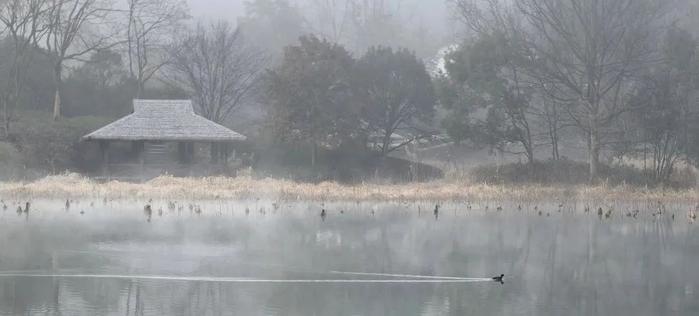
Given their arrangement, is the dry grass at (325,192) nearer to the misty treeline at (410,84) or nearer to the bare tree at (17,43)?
the misty treeline at (410,84)

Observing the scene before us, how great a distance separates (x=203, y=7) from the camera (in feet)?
267

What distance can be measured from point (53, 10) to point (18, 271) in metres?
27.1

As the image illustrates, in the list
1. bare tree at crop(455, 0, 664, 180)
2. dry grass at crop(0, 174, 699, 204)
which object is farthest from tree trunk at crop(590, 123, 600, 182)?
dry grass at crop(0, 174, 699, 204)

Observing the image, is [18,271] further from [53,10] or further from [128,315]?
[53,10]

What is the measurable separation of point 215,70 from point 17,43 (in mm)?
9861

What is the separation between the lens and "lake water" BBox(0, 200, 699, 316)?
10.2m

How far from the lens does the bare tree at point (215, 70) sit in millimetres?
42188

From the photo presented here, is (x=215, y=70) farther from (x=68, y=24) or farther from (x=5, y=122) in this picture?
(x=5, y=122)

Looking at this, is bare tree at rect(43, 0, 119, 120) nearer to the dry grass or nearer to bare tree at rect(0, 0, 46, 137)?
bare tree at rect(0, 0, 46, 137)

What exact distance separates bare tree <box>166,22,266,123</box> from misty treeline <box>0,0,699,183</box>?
0.33 ft

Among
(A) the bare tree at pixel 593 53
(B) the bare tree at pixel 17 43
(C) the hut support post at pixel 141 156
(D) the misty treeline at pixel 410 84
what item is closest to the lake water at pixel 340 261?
(D) the misty treeline at pixel 410 84

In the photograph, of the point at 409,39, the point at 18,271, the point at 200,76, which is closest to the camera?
the point at 18,271

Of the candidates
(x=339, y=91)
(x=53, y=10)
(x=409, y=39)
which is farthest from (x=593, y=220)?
(x=409, y=39)

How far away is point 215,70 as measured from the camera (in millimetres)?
42219
